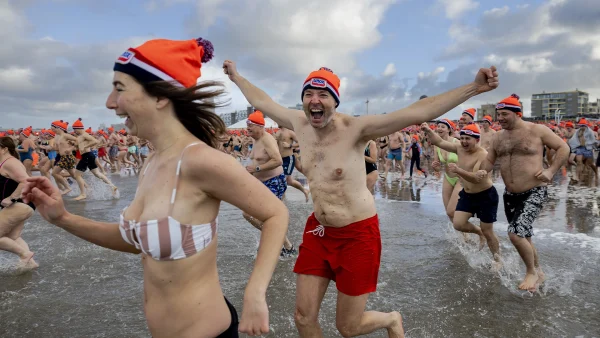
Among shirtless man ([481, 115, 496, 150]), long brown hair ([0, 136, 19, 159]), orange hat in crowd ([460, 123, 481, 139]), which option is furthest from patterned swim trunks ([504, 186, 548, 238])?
long brown hair ([0, 136, 19, 159])

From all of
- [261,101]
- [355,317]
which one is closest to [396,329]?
[355,317]

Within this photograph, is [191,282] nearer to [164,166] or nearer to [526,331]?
[164,166]

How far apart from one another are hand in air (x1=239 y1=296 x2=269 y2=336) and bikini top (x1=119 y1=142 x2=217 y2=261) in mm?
294

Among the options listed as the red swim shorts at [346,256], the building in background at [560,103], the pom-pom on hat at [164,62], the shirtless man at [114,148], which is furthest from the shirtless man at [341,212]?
the building in background at [560,103]

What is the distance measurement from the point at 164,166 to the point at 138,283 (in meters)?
3.87

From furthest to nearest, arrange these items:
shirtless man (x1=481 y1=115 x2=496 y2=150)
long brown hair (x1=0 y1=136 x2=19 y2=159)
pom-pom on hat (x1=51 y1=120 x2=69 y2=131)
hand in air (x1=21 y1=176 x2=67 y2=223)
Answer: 1. pom-pom on hat (x1=51 y1=120 x2=69 y2=131)
2. shirtless man (x1=481 y1=115 x2=496 y2=150)
3. long brown hair (x1=0 y1=136 x2=19 y2=159)
4. hand in air (x1=21 y1=176 x2=67 y2=223)

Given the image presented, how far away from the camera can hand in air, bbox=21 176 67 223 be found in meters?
1.90

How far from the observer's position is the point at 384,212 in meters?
9.59

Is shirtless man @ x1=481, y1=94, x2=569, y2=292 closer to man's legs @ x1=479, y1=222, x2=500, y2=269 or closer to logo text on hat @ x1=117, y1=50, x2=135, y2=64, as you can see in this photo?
man's legs @ x1=479, y1=222, x2=500, y2=269

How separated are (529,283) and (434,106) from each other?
3.06 m

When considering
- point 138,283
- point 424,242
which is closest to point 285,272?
point 138,283

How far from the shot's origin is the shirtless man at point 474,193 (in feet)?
18.0

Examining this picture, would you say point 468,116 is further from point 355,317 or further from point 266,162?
point 355,317

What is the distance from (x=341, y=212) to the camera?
318 cm
